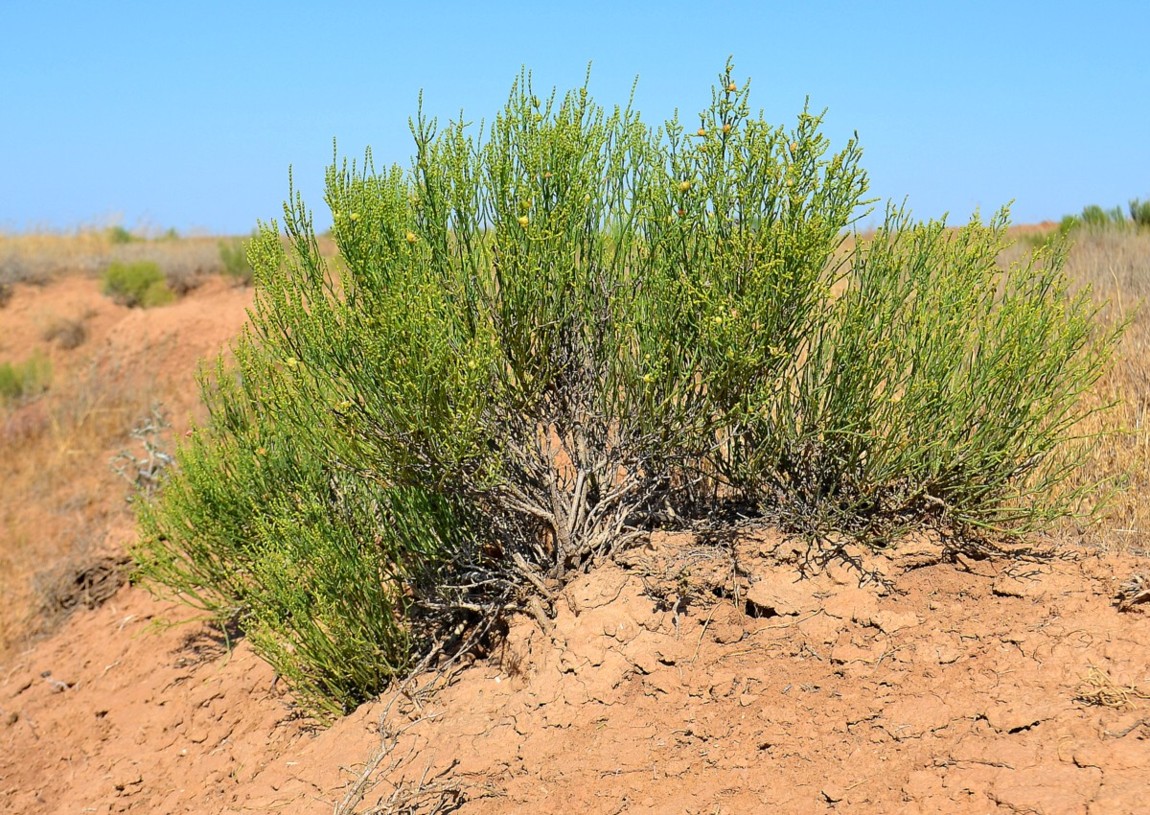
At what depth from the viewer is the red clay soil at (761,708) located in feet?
11.7

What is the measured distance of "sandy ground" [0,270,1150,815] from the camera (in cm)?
358

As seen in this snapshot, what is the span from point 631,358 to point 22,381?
39.6ft

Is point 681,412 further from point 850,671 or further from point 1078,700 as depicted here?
point 1078,700

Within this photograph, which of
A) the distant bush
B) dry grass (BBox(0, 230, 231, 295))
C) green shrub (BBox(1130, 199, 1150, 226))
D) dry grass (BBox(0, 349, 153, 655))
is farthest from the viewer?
the distant bush

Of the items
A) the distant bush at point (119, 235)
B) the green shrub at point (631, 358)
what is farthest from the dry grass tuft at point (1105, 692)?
the distant bush at point (119, 235)

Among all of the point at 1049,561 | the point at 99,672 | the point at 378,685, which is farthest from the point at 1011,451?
the point at 99,672

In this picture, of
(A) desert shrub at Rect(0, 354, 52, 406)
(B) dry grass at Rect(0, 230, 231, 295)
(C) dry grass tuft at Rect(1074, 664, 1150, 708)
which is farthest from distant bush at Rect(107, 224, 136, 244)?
(C) dry grass tuft at Rect(1074, 664, 1150, 708)

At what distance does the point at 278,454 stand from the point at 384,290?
2202 mm

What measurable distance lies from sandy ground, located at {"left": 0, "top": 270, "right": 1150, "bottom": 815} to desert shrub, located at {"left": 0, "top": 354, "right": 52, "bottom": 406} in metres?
9.24

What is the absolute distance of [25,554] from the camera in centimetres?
1020

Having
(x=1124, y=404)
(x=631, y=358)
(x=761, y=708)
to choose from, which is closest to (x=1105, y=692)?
(x=761, y=708)

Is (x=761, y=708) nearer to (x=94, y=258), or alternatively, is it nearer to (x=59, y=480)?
(x=59, y=480)

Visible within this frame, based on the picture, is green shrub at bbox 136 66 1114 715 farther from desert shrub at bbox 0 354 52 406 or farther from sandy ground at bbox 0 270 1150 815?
desert shrub at bbox 0 354 52 406

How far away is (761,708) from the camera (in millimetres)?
4137
